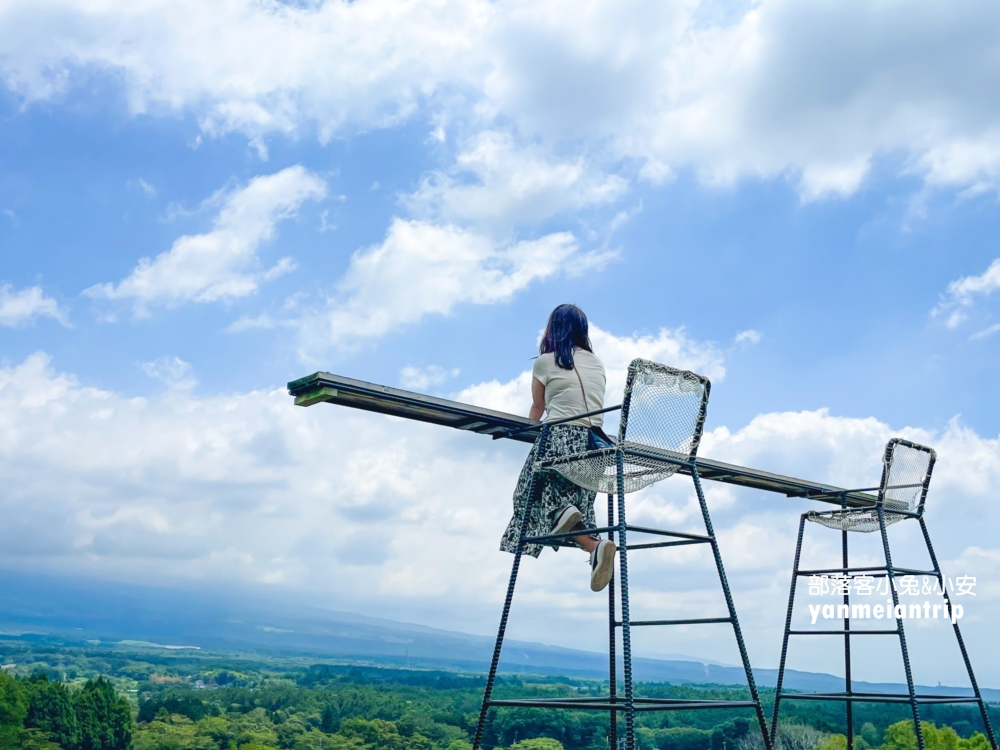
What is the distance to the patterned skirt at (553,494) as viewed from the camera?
338cm

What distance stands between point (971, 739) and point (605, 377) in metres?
18.6

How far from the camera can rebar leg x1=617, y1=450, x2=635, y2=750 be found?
100 inches

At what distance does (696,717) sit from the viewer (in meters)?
14.7

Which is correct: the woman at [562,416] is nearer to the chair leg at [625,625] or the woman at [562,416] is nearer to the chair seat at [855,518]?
the chair leg at [625,625]

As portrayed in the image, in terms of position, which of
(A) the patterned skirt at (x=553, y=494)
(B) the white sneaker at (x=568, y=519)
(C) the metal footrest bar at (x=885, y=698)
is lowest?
(C) the metal footrest bar at (x=885, y=698)

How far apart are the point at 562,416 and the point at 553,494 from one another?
321mm

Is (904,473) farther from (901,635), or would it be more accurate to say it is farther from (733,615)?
(733,615)

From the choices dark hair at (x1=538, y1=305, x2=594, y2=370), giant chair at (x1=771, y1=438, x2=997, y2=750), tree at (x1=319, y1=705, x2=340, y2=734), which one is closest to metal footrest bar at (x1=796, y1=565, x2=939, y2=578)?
giant chair at (x1=771, y1=438, x2=997, y2=750)

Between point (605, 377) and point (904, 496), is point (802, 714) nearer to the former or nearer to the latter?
point (904, 496)

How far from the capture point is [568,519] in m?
3.25

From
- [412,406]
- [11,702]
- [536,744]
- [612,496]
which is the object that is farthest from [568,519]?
[11,702]

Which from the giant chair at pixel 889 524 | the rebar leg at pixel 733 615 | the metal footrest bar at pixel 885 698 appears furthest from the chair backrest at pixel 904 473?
the rebar leg at pixel 733 615

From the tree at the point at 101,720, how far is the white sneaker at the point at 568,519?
1226 centimetres

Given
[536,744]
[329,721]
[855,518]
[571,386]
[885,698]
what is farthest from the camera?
[329,721]
